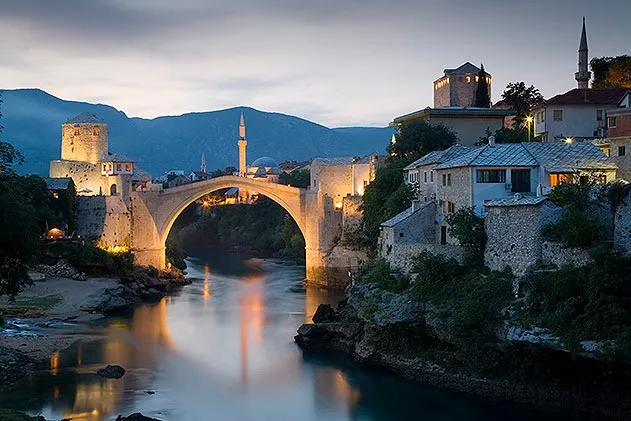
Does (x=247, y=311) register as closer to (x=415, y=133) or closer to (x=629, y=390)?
(x=415, y=133)

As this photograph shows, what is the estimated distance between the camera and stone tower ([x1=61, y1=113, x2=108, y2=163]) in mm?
53156

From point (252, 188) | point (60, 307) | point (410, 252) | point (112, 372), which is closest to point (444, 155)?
point (410, 252)

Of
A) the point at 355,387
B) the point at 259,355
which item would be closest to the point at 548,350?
the point at 355,387

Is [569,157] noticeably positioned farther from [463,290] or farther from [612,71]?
[612,71]

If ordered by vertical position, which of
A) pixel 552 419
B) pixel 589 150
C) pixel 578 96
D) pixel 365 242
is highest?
pixel 578 96

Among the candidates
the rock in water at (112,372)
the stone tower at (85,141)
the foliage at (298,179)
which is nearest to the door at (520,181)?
the rock in water at (112,372)

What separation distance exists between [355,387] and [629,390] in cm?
730

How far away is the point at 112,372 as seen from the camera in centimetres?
2453

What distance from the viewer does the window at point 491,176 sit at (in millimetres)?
26031

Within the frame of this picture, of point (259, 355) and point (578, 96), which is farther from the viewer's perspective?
point (578, 96)

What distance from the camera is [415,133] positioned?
3691 cm

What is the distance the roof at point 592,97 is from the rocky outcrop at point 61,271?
21.6m

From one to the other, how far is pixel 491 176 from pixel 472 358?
6.19 metres

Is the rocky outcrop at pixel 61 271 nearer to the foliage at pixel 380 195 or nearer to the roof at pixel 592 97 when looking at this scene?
the foliage at pixel 380 195
